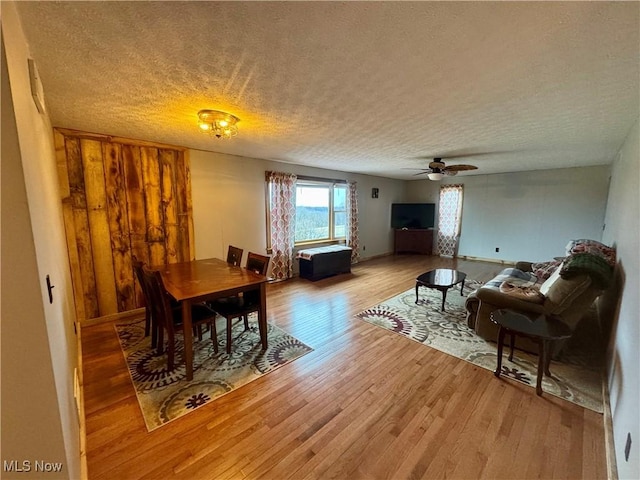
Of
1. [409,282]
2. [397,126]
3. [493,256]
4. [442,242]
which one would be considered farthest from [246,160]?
[493,256]

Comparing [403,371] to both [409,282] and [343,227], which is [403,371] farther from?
[343,227]

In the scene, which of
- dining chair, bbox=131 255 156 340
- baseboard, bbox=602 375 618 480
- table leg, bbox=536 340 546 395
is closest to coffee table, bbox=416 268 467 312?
table leg, bbox=536 340 546 395

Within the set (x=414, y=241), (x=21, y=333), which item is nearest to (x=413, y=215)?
(x=414, y=241)

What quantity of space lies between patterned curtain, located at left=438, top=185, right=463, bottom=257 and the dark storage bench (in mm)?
3276

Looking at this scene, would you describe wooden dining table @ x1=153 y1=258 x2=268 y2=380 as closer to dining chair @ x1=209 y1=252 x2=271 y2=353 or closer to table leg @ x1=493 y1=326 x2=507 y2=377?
dining chair @ x1=209 y1=252 x2=271 y2=353

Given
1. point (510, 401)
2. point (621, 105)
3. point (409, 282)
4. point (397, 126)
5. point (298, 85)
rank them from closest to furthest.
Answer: point (298, 85)
point (510, 401)
point (621, 105)
point (397, 126)
point (409, 282)

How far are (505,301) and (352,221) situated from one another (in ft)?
13.0

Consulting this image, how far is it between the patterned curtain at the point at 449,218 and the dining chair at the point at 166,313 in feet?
21.2

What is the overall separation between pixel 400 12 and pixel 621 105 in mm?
2275

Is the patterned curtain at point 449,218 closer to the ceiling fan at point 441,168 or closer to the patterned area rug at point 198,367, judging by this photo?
the ceiling fan at point 441,168

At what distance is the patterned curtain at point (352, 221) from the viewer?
610 centimetres

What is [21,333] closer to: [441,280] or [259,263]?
[259,263]

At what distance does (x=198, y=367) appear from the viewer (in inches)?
91.7

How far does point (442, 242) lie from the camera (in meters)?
7.23
